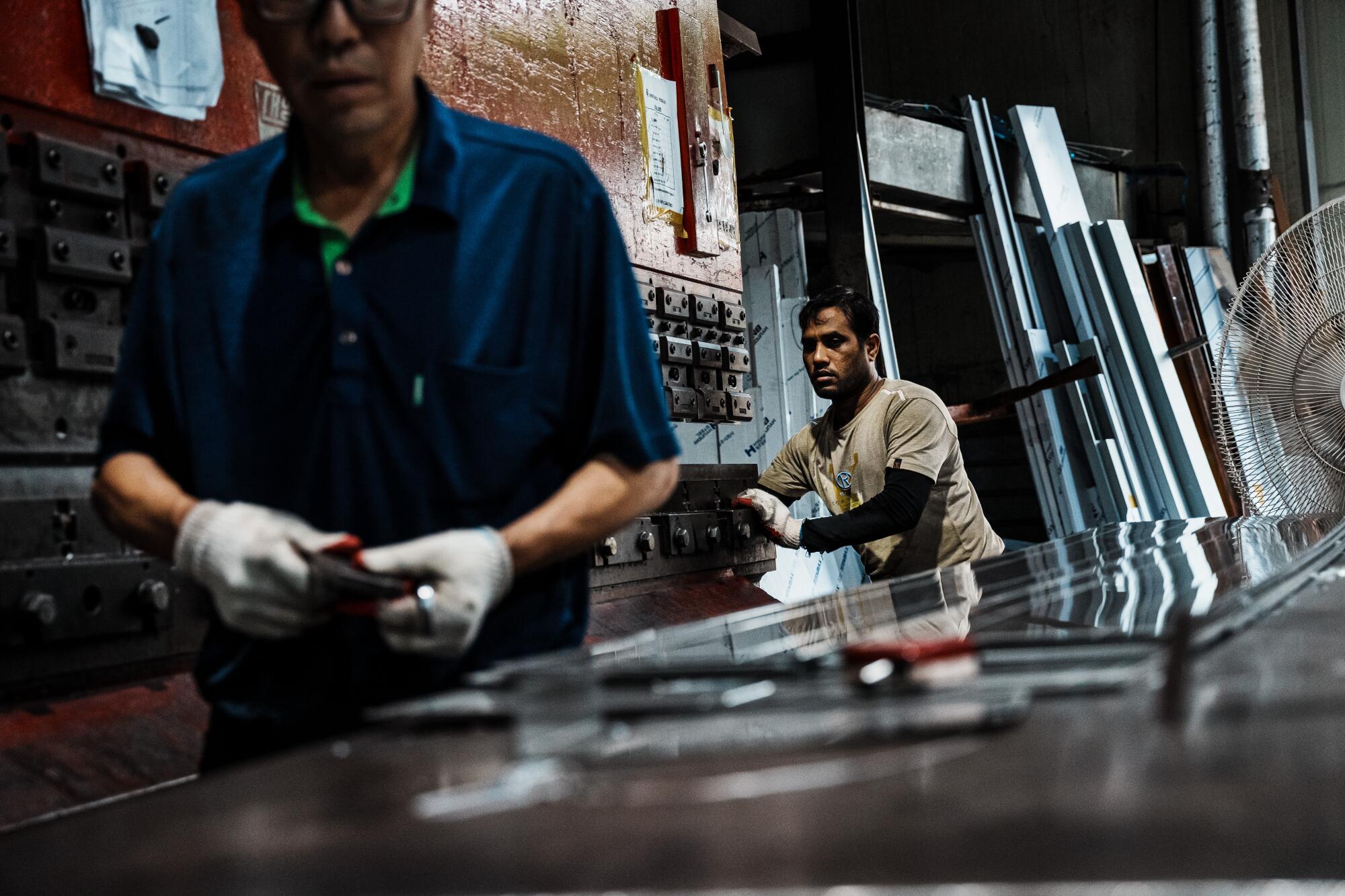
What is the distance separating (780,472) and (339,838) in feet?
9.94

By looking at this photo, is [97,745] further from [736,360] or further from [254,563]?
[736,360]

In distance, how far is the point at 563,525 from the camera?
119cm

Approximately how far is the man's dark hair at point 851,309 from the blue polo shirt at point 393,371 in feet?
7.40

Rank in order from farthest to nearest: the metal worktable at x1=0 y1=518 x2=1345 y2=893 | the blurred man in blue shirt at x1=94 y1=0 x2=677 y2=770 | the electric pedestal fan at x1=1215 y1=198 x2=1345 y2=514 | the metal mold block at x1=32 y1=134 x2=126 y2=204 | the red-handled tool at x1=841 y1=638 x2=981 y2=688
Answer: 1. the electric pedestal fan at x1=1215 y1=198 x2=1345 y2=514
2. the metal mold block at x1=32 y1=134 x2=126 y2=204
3. the blurred man in blue shirt at x1=94 y1=0 x2=677 y2=770
4. the red-handled tool at x1=841 y1=638 x2=981 y2=688
5. the metal worktable at x1=0 y1=518 x2=1345 y2=893

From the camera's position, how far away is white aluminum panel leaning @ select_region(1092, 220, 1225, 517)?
5613mm

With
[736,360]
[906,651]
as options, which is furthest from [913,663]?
[736,360]

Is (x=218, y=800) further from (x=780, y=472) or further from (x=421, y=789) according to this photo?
(x=780, y=472)

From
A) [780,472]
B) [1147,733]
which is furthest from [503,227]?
[780,472]

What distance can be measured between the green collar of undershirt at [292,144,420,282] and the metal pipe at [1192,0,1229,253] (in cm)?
647

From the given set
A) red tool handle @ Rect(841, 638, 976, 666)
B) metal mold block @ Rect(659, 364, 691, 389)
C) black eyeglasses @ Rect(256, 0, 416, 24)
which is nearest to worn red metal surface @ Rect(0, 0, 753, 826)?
metal mold block @ Rect(659, 364, 691, 389)

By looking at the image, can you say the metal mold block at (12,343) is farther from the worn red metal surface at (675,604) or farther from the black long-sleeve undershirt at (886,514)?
the black long-sleeve undershirt at (886,514)

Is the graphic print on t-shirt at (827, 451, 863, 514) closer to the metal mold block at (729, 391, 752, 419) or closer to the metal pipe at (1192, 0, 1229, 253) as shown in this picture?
the metal mold block at (729, 391, 752, 419)

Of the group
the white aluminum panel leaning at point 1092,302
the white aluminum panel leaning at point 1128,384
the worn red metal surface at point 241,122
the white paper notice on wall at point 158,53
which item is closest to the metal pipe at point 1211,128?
the white aluminum panel leaning at point 1092,302

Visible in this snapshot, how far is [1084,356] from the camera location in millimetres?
5879
